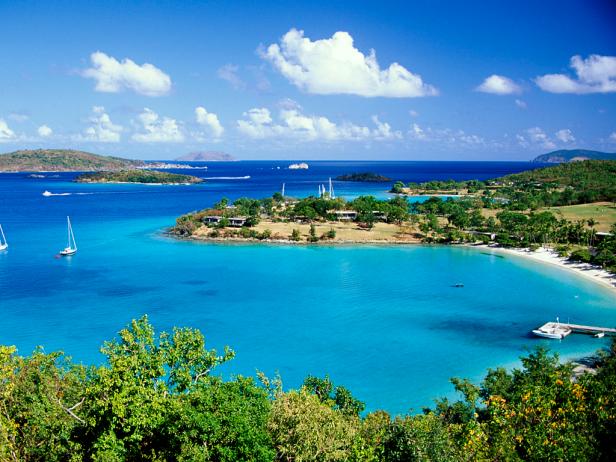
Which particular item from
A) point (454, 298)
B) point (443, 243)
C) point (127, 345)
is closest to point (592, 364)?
point (454, 298)

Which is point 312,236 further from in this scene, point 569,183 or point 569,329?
point 569,183

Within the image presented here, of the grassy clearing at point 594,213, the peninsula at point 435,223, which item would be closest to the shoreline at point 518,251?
the peninsula at point 435,223

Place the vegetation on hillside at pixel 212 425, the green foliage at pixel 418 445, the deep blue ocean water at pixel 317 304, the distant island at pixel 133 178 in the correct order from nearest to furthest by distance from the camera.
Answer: the green foliage at pixel 418 445
the vegetation on hillside at pixel 212 425
the deep blue ocean water at pixel 317 304
the distant island at pixel 133 178

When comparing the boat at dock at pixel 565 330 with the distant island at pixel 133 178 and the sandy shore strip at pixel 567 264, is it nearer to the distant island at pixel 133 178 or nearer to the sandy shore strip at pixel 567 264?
the sandy shore strip at pixel 567 264

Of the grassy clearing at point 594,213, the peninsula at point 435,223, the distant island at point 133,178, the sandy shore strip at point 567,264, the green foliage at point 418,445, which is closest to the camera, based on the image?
the green foliage at point 418,445

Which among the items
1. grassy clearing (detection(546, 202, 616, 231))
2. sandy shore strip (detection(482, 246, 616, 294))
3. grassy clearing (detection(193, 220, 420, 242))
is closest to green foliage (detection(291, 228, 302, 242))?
grassy clearing (detection(193, 220, 420, 242))

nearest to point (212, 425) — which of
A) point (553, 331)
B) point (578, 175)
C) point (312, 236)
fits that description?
point (553, 331)

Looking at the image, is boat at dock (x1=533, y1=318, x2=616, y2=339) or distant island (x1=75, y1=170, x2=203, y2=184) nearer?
boat at dock (x1=533, y1=318, x2=616, y2=339)

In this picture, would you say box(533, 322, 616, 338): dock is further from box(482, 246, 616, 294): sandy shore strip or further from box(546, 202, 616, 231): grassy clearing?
box(546, 202, 616, 231): grassy clearing
